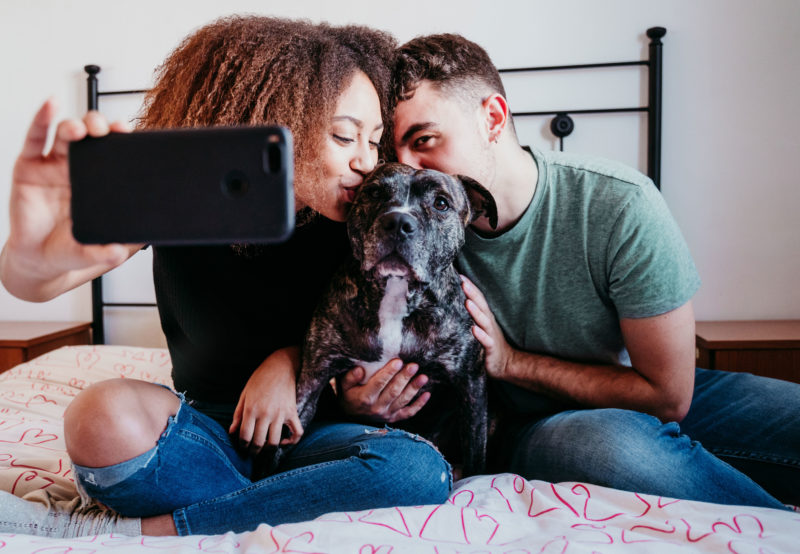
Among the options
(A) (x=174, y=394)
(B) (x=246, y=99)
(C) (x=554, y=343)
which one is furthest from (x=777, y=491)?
(B) (x=246, y=99)

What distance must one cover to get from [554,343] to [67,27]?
3.39m

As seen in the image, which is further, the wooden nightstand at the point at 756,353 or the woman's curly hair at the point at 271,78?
the wooden nightstand at the point at 756,353

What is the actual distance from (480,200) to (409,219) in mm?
321

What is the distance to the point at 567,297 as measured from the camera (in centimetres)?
155

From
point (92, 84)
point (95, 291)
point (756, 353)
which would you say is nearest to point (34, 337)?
point (95, 291)

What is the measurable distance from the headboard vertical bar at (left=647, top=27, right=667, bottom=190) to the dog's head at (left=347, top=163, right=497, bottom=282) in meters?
1.71

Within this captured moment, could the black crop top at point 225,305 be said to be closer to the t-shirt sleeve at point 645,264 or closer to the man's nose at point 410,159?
the man's nose at point 410,159

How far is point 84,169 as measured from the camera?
2.11 ft

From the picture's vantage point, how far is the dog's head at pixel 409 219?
127 cm

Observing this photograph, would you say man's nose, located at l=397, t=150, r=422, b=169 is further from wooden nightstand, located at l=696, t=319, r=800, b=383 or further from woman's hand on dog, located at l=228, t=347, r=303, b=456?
wooden nightstand, located at l=696, t=319, r=800, b=383

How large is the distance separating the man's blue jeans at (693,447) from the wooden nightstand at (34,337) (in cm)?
259

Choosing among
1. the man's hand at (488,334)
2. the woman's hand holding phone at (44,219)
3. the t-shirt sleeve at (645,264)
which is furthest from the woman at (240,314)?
the t-shirt sleeve at (645,264)

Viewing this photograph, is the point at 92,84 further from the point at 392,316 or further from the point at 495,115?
the point at 392,316

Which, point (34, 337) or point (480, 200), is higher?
point (480, 200)
